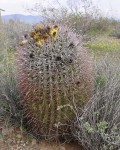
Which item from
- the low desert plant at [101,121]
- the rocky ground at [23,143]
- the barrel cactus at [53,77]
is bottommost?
the rocky ground at [23,143]

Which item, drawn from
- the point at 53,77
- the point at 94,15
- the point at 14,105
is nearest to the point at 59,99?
the point at 53,77

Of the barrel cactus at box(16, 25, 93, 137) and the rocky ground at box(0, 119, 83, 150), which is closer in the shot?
the barrel cactus at box(16, 25, 93, 137)

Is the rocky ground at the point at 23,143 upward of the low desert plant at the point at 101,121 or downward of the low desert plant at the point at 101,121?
downward

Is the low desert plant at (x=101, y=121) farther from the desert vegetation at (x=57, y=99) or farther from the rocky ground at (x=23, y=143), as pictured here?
the rocky ground at (x=23, y=143)

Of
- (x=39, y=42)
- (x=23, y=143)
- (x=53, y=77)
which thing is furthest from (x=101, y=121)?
(x=39, y=42)

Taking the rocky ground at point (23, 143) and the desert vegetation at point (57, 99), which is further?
the rocky ground at point (23, 143)

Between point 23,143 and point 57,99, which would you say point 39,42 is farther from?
point 23,143

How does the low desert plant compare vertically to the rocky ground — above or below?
above

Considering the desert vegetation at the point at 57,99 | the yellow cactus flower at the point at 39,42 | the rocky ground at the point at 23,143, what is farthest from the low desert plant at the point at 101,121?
the yellow cactus flower at the point at 39,42

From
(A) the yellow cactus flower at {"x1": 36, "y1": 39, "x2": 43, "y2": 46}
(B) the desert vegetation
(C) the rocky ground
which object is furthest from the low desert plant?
(A) the yellow cactus flower at {"x1": 36, "y1": 39, "x2": 43, "y2": 46}

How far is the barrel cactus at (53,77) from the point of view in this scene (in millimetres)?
3406

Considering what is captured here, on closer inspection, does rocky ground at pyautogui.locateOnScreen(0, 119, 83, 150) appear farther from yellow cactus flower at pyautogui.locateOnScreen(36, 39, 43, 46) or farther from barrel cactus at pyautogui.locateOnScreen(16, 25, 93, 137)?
yellow cactus flower at pyautogui.locateOnScreen(36, 39, 43, 46)

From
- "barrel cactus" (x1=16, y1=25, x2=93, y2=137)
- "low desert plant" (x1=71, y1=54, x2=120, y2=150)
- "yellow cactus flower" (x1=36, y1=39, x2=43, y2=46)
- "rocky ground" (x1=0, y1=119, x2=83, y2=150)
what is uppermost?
"yellow cactus flower" (x1=36, y1=39, x2=43, y2=46)

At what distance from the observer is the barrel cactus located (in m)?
3.41
